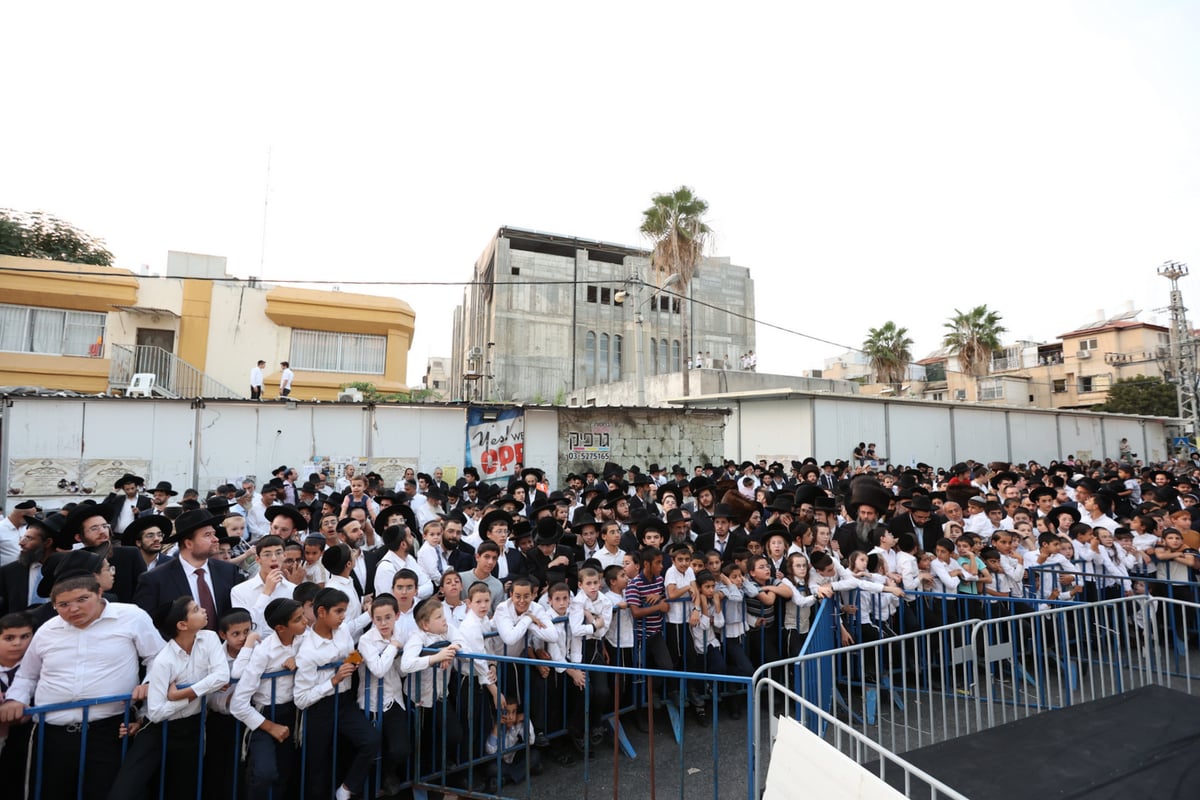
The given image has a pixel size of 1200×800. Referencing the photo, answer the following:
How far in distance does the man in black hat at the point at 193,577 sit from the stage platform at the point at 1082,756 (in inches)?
195

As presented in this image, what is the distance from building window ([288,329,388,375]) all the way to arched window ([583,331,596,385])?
79.4ft

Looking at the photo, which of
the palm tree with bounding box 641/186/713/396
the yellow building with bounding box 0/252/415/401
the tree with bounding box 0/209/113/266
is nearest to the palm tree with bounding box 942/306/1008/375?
the palm tree with bounding box 641/186/713/396

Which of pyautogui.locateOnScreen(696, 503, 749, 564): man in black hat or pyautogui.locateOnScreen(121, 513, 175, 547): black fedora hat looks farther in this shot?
pyautogui.locateOnScreen(696, 503, 749, 564): man in black hat

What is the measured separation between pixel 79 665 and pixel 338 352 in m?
22.4

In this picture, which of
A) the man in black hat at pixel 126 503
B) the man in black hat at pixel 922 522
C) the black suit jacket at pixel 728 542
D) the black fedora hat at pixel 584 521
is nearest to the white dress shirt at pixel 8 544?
the man in black hat at pixel 126 503

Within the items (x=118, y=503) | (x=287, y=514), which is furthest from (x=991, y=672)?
(x=118, y=503)

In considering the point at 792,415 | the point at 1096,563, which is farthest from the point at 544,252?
the point at 1096,563

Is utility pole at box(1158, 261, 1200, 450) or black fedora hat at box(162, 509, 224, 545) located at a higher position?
utility pole at box(1158, 261, 1200, 450)

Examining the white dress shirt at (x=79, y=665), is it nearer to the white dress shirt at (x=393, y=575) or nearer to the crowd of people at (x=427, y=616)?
the crowd of people at (x=427, y=616)

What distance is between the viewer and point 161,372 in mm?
22469

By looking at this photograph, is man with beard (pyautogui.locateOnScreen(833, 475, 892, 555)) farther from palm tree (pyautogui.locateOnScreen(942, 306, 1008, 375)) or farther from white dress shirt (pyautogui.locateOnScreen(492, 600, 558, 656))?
palm tree (pyautogui.locateOnScreen(942, 306, 1008, 375))

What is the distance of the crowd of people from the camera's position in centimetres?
386

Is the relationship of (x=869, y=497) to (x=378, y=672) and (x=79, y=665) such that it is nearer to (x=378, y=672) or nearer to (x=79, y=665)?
(x=378, y=672)

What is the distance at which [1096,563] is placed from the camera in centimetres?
805
